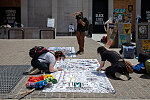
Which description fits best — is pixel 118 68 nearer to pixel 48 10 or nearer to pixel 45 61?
pixel 45 61

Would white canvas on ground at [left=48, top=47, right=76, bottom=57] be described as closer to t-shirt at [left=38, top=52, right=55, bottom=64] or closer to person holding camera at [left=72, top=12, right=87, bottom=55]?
person holding camera at [left=72, top=12, right=87, bottom=55]

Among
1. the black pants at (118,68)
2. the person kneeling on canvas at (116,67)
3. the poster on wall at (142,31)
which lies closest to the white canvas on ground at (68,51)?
the poster on wall at (142,31)

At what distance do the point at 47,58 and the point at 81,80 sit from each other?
47.2 inches

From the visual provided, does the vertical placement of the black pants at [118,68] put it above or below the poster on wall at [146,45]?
below

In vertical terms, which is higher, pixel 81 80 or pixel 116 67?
pixel 116 67

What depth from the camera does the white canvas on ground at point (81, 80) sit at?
5.32 metres

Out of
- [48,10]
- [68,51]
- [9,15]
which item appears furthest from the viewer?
[9,15]

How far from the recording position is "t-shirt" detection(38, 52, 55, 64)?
259 inches

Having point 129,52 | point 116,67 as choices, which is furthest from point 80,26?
point 116,67

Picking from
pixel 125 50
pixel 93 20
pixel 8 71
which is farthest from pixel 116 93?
pixel 93 20

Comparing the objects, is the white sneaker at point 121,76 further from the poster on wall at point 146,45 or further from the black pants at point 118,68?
the poster on wall at point 146,45

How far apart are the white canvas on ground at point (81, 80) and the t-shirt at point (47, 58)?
38cm

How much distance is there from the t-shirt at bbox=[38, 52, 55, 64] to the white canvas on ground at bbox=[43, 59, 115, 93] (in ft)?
1.26

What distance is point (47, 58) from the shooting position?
6645 millimetres
